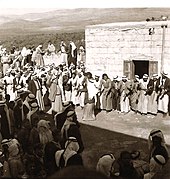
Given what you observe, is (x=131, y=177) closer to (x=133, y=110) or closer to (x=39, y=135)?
(x=39, y=135)

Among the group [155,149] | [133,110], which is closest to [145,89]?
[133,110]

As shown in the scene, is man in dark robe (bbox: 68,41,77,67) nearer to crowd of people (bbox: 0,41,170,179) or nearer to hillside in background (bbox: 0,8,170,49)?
hillside in background (bbox: 0,8,170,49)

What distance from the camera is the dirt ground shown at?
26.2 ft

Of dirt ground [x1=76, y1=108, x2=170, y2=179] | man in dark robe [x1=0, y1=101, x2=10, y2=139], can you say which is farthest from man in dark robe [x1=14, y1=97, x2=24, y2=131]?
dirt ground [x1=76, y1=108, x2=170, y2=179]

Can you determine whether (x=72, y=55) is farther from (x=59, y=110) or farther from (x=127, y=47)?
(x=59, y=110)

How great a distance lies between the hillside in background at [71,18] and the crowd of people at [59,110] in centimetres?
392

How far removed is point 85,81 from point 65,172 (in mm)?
10217

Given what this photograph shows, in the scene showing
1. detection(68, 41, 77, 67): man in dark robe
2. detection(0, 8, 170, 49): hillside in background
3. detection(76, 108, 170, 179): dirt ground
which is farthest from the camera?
detection(68, 41, 77, 67): man in dark robe

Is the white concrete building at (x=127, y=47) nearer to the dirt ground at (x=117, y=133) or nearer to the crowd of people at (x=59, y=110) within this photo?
the crowd of people at (x=59, y=110)

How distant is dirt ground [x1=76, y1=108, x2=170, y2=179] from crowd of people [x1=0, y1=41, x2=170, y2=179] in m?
0.37

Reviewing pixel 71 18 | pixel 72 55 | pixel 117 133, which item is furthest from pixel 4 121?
pixel 71 18

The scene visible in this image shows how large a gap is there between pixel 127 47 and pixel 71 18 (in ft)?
28.7

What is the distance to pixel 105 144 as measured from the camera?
8.52 meters

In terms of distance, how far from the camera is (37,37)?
1198 inches
